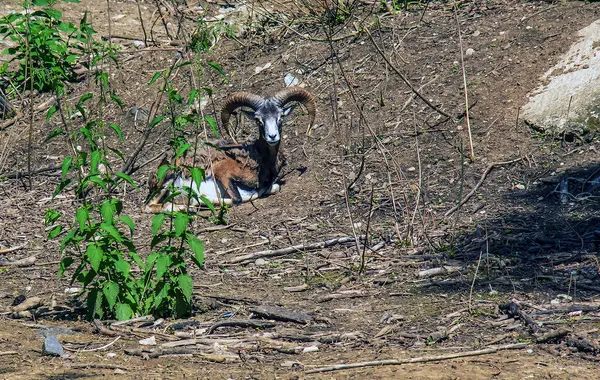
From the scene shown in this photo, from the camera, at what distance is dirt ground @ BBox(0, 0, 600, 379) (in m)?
5.34

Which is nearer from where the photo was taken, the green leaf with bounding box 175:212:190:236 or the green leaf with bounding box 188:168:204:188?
the green leaf with bounding box 188:168:204:188

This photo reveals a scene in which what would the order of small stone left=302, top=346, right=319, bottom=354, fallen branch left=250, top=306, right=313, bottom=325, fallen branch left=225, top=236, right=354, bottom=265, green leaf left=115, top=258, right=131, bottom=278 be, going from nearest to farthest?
small stone left=302, top=346, right=319, bottom=354 → green leaf left=115, top=258, right=131, bottom=278 → fallen branch left=250, top=306, right=313, bottom=325 → fallen branch left=225, top=236, right=354, bottom=265

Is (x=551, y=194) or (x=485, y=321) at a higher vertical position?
(x=551, y=194)

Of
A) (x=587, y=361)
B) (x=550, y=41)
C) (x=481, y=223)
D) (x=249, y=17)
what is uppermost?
(x=249, y=17)

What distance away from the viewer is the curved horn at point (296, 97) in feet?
34.7

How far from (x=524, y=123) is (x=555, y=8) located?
2.86m

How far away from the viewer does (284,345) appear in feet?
18.1

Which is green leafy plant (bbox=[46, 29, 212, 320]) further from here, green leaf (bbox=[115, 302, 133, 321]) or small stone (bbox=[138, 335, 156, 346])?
small stone (bbox=[138, 335, 156, 346])

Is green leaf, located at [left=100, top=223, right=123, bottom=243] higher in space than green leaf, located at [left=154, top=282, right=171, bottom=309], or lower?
higher

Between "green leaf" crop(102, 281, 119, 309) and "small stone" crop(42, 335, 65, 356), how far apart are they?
63 centimetres

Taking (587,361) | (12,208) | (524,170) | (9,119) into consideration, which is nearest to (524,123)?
(524,170)

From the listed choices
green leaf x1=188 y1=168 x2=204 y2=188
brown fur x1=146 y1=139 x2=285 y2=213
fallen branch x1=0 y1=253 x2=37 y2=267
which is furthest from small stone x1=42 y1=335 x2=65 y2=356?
brown fur x1=146 y1=139 x2=285 y2=213

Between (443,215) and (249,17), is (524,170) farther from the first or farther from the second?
(249,17)

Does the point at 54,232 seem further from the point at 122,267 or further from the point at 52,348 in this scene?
the point at 52,348
